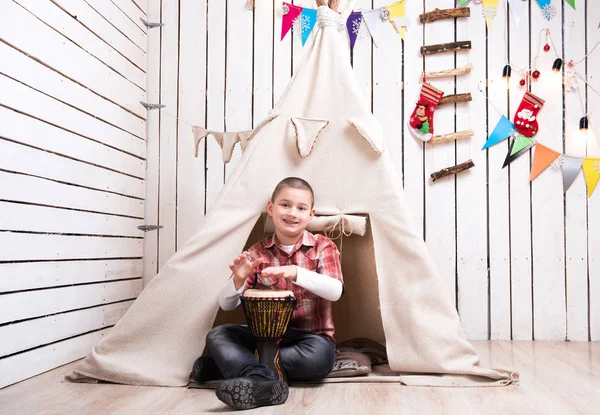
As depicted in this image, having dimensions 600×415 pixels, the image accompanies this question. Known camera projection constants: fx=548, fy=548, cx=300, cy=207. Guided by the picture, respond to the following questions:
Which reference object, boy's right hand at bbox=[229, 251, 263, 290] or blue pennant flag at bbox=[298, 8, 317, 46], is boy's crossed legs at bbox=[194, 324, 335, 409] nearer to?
boy's right hand at bbox=[229, 251, 263, 290]

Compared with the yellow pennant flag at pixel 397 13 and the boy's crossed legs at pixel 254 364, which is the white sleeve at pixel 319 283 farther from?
the yellow pennant flag at pixel 397 13

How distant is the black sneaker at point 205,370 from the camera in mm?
1966

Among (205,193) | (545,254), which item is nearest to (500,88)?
(545,254)

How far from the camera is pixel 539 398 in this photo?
177 centimetres

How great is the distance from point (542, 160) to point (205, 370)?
2125 millimetres

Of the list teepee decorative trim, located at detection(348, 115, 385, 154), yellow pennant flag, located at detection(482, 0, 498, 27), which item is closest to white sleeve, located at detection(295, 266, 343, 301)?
teepee decorative trim, located at detection(348, 115, 385, 154)

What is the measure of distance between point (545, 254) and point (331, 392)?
1.70 metres

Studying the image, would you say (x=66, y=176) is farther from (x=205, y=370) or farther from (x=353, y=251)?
(x=353, y=251)

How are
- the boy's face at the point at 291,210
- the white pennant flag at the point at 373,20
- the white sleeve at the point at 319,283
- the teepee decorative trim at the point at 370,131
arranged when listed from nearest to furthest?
the white sleeve at the point at 319,283 < the boy's face at the point at 291,210 < the teepee decorative trim at the point at 370,131 < the white pennant flag at the point at 373,20

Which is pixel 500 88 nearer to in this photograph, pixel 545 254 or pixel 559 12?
pixel 559 12

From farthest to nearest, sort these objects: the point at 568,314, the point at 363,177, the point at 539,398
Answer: the point at 568,314 < the point at 363,177 < the point at 539,398

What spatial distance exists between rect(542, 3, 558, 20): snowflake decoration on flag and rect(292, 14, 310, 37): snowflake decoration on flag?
131 cm

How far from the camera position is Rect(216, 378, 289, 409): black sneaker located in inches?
62.9

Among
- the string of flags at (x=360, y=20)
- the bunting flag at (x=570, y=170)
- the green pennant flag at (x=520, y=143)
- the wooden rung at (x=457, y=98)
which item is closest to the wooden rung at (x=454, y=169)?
the green pennant flag at (x=520, y=143)
